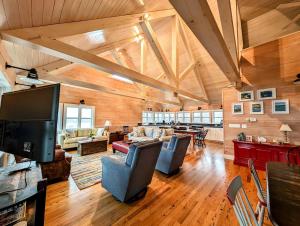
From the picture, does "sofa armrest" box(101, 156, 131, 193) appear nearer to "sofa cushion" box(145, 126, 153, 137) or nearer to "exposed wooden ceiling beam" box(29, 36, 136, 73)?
"exposed wooden ceiling beam" box(29, 36, 136, 73)

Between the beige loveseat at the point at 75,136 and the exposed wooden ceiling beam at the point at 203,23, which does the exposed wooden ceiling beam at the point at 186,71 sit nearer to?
the exposed wooden ceiling beam at the point at 203,23

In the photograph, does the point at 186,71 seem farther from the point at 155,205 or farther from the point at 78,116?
the point at 78,116

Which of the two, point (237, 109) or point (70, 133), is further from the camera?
point (70, 133)

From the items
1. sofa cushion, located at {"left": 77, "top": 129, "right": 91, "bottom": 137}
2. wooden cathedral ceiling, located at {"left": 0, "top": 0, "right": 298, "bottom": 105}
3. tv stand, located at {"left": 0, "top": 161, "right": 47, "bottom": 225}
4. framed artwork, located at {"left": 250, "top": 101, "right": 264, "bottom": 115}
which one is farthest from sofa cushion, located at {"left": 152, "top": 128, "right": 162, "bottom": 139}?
tv stand, located at {"left": 0, "top": 161, "right": 47, "bottom": 225}

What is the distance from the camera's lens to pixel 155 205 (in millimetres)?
2104

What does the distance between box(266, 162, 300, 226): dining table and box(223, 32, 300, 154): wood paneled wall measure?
252 cm

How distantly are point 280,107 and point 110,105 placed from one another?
7844 mm

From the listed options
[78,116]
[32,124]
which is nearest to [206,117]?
[78,116]

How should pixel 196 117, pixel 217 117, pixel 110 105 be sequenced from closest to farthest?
1. pixel 217 117
2. pixel 110 105
3. pixel 196 117

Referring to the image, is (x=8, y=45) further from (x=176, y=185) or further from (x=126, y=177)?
(x=176, y=185)

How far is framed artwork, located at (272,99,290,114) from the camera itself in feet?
11.6

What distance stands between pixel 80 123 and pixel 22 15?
6072mm

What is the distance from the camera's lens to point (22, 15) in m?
1.77

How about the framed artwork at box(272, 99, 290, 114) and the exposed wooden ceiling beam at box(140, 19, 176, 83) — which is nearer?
the framed artwork at box(272, 99, 290, 114)
